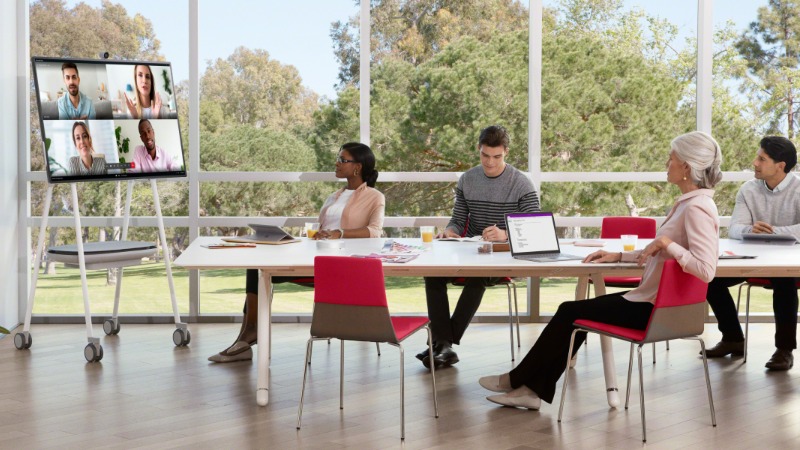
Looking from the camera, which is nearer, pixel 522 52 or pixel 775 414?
pixel 775 414

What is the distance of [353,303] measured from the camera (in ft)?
14.3

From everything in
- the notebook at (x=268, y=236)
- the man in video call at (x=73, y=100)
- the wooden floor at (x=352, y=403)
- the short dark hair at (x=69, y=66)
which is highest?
the short dark hair at (x=69, y=66)

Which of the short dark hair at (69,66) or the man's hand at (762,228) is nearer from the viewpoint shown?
the man's hand at (762,228)

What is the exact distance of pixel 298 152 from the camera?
7523 millimetres

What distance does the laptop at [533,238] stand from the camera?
16.0ft

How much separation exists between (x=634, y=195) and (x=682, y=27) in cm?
132

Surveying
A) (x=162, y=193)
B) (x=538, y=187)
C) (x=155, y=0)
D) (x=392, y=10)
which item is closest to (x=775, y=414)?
(x=538, y=187)

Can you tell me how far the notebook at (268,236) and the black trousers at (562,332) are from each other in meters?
1.54

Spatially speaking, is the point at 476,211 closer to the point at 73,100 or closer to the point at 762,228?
the point at 762,228

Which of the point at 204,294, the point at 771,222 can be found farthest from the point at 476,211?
the point at 204,294

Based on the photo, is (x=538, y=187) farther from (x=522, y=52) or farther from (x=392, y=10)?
(x=392, y=10)

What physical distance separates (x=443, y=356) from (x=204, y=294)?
282 centimetres

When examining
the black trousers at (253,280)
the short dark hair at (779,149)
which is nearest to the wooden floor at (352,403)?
the black trousers at (253,280)

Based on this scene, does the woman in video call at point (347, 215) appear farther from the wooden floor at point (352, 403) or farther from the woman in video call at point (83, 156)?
the woman in video call at point (83, 156)
